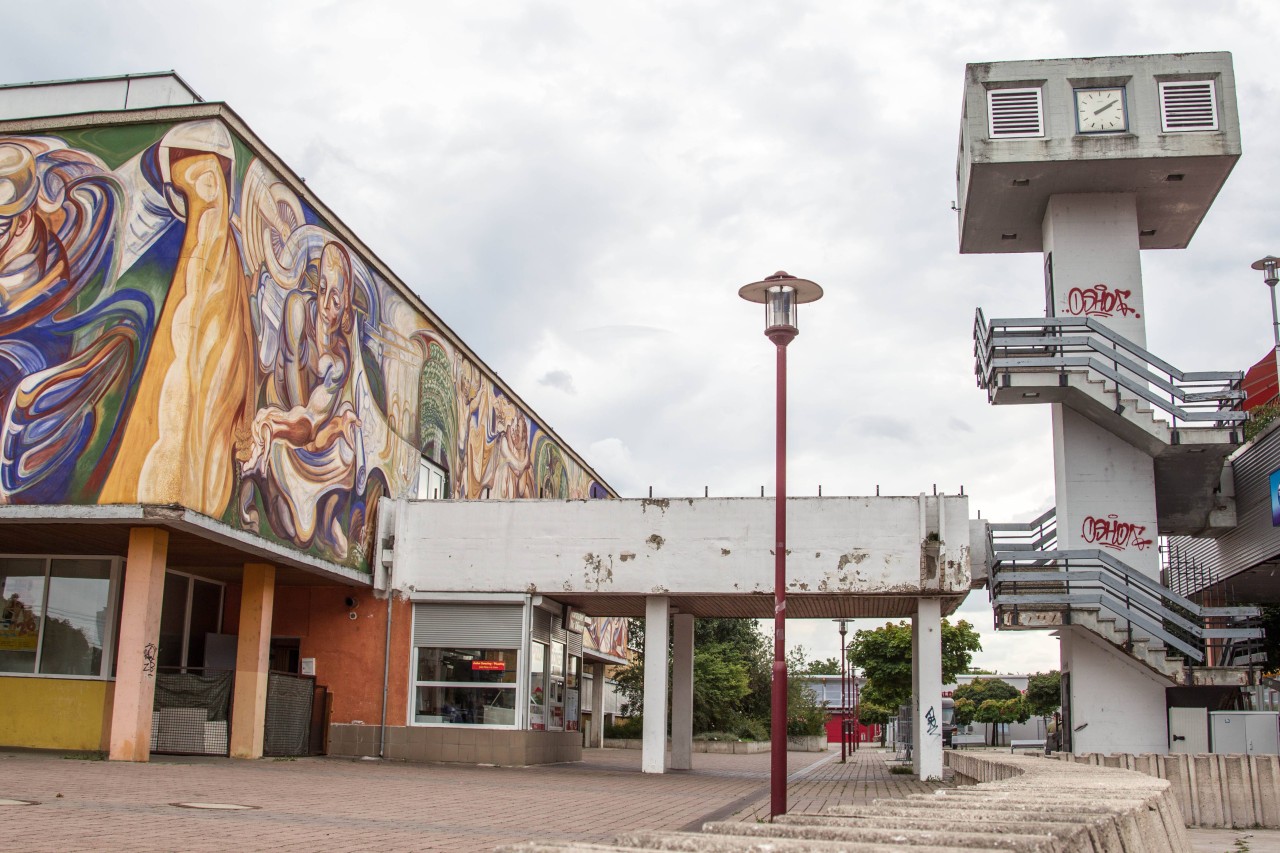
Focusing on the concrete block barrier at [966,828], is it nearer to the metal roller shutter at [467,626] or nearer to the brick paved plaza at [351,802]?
the brick paved plaza at [351,802]

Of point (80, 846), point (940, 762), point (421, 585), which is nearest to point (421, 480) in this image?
point (421, 585)

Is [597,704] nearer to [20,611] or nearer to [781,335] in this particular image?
[20,611]

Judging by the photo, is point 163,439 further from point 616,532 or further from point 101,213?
point 616,532

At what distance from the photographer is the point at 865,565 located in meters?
23.1

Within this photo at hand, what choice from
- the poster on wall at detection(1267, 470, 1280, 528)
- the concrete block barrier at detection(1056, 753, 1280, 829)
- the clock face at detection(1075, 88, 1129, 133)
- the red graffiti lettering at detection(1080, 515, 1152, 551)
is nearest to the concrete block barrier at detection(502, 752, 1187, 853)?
the concrete block barrier at detection(1056, 753, 1280, 829)

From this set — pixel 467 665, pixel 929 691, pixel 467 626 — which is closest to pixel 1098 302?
pixel 929 691

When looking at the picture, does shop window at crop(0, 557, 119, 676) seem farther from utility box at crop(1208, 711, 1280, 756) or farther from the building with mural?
utility box at crop(1208, 711, 1280, 756)

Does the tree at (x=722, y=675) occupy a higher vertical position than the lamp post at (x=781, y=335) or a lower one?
lower

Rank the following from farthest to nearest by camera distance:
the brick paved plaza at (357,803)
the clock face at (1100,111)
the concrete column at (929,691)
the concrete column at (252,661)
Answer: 1. the clock face at (1100,111)
2. the concrete column at (929,691)
3. the concrete column at (252,661)
4. the brick paved plaza at (357,803)

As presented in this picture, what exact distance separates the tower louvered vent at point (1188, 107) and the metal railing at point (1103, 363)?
4373 mm

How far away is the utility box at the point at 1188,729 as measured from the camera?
2323cm

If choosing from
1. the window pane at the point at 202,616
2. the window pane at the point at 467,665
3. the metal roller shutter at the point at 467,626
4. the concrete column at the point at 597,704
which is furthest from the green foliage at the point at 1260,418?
the window pane at the point at 202,616

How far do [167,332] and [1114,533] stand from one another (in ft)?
60.9

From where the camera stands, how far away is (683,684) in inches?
1101
